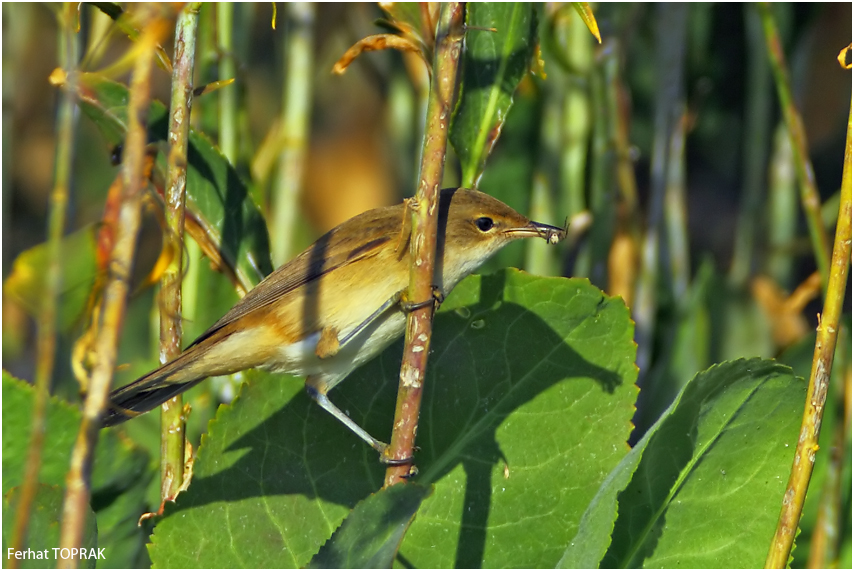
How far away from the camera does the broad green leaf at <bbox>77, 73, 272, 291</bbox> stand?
1798 millimetres

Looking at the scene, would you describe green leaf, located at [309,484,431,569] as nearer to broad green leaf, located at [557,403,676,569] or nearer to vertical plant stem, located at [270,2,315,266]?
broad green leaf, located at [557,403,676,569]

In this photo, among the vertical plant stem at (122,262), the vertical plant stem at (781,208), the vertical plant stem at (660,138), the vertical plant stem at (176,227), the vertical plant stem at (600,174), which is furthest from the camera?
the vertical plant stem at (781,208)

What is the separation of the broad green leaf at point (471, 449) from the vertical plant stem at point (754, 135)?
146cm

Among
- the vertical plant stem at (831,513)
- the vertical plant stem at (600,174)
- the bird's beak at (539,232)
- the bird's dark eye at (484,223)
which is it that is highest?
the vertical plant stem at (600,174)

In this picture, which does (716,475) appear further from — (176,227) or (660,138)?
(660,138)

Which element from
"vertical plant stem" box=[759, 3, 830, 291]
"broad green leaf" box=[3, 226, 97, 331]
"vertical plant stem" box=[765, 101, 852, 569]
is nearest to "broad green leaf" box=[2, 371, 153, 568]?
"broad green leaf" box=[3, 226, 97, 331]

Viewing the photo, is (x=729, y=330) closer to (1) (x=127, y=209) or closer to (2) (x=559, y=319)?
(2) (x=559, y=319)

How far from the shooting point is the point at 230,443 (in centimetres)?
164

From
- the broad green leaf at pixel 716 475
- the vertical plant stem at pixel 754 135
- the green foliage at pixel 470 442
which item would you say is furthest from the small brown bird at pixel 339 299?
the vertical plant stem at pixel 754 135

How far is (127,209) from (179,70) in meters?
0.66

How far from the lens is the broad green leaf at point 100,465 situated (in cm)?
180

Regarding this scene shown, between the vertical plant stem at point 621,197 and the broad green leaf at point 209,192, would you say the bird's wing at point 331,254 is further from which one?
the vertical plant stem at point 621,197

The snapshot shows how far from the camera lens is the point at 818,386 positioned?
1.30 meters

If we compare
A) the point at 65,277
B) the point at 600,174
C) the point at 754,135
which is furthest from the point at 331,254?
the point at 754,135
